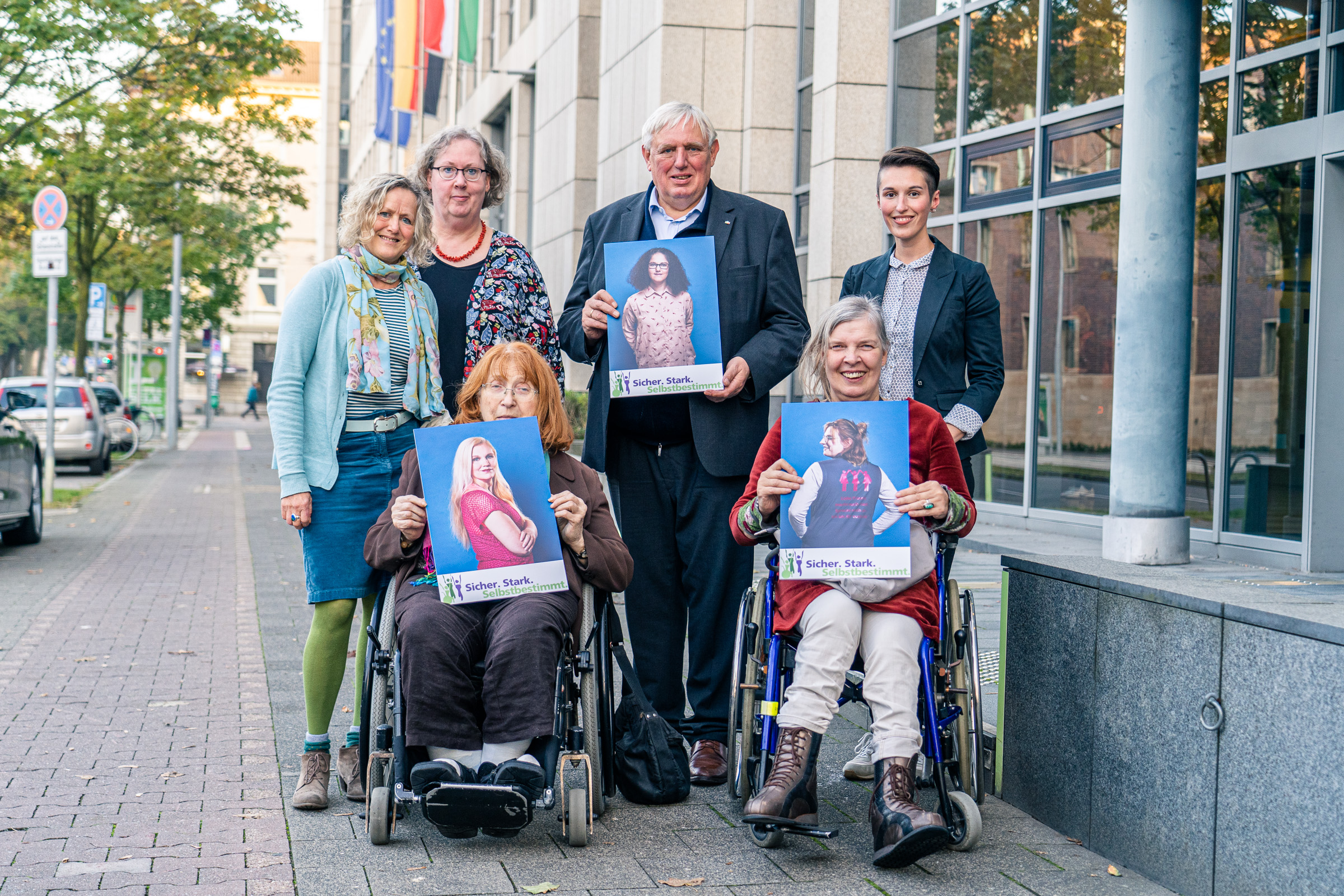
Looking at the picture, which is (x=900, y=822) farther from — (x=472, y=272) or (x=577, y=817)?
(x=472, y=272)

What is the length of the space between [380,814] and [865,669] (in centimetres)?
144

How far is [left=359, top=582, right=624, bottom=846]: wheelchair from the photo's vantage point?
3.70 meters

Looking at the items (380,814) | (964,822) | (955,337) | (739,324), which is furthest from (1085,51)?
(380,814)

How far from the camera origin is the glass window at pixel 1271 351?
8828 millimetres

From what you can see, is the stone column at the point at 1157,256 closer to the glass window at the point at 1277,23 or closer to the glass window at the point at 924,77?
the glass window at the point at 1277,23

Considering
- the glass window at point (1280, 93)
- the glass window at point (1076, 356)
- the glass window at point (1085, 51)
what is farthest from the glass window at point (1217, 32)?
the glass window at point (1076, 356)

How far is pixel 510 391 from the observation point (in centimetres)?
418

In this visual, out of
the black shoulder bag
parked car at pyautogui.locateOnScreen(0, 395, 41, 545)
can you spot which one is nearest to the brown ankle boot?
the black shoulder bag

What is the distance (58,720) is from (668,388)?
2998 mm

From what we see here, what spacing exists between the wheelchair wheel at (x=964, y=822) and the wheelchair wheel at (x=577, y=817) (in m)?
1.02

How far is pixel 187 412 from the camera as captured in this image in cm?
7025

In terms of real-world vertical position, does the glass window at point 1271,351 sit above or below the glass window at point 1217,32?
below

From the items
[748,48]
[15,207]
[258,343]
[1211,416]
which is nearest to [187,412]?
[258,343]

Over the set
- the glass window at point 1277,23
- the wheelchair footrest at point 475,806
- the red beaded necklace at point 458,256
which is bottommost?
the wheelchair footrest at point 475,806
